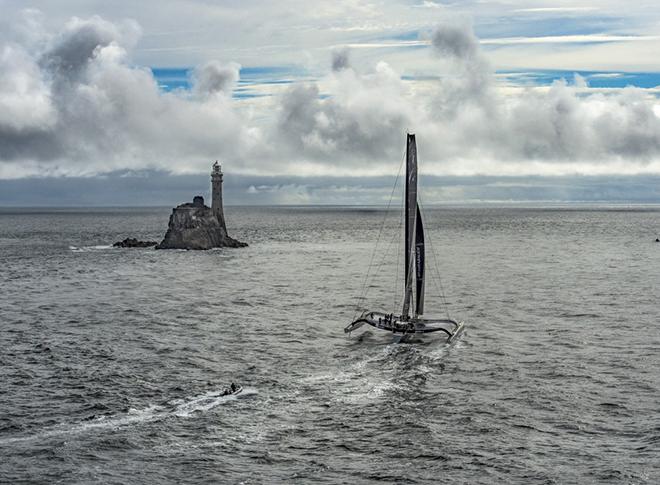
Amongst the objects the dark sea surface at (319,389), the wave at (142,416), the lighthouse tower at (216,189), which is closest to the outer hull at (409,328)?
the dark sea surface at (319,389)

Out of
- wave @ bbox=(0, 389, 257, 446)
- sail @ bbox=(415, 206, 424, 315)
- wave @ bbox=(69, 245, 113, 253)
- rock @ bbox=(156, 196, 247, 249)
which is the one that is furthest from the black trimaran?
wave @ bbox=(69, 245, 113, 253)

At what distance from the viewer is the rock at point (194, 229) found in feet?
495

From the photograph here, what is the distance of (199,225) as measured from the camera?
6107 inches

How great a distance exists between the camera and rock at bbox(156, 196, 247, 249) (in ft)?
495

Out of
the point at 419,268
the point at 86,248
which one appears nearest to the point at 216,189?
the point at 86,248

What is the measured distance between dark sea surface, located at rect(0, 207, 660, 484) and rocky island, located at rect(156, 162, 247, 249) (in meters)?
58.8

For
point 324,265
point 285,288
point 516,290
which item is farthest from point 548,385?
point 324,265

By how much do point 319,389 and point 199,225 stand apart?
375 feet

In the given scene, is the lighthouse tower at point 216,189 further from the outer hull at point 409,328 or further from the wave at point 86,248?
the outer hull at point 409,328

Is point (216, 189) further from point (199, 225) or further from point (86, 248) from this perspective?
point (86, 248)

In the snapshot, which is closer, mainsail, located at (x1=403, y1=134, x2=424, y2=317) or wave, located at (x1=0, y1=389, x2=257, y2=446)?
wave, located at (x1=0, y1=389, x2=257, y2=446)

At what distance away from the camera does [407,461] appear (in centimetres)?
3362

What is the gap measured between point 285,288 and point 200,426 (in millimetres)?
60322

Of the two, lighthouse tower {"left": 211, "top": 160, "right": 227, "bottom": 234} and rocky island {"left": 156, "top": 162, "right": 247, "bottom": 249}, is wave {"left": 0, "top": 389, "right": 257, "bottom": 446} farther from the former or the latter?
lighthouse tower {"left": 211, "top": 160, "right": 227, "bottom": 234}
